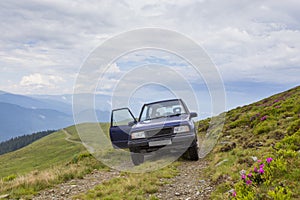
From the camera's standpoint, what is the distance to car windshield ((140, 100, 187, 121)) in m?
11.2

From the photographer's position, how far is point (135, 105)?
11953mm

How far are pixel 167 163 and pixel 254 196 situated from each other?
559cm

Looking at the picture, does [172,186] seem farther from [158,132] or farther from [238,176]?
[158,132]

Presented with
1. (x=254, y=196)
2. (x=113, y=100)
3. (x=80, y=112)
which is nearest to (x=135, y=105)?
(x=113, y=100)

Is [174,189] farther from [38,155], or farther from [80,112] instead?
[38,155]

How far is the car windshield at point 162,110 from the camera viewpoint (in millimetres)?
11180

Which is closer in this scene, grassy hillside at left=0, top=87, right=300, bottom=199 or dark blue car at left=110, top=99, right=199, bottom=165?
grassy hillside at left=0, top=87, right=300, bottom=199

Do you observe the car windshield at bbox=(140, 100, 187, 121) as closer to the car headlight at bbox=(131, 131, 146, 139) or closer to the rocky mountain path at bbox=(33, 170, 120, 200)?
the car headlight at bbox=(131, 131, 146, 139)

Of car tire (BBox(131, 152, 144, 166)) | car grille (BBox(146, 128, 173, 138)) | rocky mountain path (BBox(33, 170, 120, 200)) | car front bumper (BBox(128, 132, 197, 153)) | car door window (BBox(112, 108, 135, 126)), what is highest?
car door window (BBox(112, 108, 135, 126))

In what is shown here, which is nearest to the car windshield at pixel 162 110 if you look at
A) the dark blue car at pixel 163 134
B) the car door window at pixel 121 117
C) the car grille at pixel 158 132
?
the dark blue car at pixel 163 134

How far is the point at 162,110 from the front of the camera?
11.3 m

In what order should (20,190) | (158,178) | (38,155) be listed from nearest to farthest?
(20,190)
(158,178)
(38,155)

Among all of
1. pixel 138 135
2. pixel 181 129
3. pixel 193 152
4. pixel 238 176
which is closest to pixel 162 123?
pixel 181 129

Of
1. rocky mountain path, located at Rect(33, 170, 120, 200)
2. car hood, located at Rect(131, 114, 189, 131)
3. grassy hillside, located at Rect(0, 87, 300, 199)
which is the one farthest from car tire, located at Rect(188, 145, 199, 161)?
rocky mountain path, located at Rect(33, 170, 120, 200)
